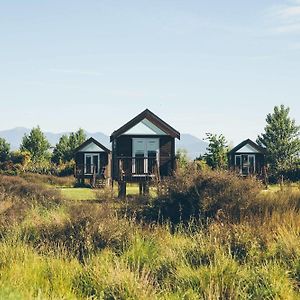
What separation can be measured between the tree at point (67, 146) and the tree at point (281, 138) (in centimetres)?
2025

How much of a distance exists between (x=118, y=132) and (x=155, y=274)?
2016 cm

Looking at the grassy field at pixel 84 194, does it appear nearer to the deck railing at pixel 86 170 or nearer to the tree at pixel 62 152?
the deck railing at pixel 86 170

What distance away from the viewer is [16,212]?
15.1 m

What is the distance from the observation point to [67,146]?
59844 millimetres

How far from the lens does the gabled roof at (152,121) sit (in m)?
29.5

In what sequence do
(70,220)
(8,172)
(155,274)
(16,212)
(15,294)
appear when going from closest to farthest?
(15,294)
(155,274)
(70,220)
(16,212)
(8,172)

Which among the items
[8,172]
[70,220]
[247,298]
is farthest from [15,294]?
[8,172]

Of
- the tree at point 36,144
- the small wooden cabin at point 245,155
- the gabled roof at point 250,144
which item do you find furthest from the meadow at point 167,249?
the tree at point 36,144

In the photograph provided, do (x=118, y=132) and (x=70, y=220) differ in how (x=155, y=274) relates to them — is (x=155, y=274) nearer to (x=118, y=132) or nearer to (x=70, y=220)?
(x=70, y=220)

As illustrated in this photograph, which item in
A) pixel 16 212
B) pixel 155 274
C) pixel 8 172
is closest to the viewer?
pixel 155 274

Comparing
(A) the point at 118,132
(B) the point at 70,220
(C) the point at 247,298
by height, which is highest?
(A) the point at 118,132

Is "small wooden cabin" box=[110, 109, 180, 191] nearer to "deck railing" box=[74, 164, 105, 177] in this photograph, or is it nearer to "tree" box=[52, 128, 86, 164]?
"deck railing" box=[74, 164, 105, 177]

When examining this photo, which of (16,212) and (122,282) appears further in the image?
(16,212)

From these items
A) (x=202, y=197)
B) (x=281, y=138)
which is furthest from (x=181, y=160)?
(x=202, y=197)
